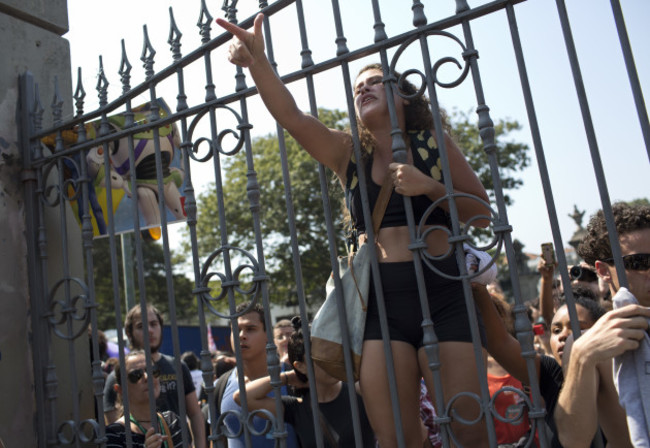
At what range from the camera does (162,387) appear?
5.28 meters

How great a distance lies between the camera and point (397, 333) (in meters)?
2.55

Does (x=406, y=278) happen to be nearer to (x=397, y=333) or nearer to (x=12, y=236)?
(x=397, y=333)

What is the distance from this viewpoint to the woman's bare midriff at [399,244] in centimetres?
261

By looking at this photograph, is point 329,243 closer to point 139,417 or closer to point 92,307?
point 92,307

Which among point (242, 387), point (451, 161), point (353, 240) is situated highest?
point (451, 161)

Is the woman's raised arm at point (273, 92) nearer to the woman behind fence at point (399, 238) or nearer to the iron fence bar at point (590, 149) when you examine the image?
the woman behind fence at point (399, 238)

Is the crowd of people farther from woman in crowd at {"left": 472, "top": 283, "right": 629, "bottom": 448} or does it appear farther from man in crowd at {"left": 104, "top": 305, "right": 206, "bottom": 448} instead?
man in crowd at {"left": 104, "top": 305, "right": 206, "bottom": 448}

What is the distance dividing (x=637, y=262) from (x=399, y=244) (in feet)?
2.80

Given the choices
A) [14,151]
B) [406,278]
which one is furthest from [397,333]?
[14,151]

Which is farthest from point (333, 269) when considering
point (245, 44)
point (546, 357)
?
point (546, 357)

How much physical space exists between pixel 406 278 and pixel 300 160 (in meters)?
21.4

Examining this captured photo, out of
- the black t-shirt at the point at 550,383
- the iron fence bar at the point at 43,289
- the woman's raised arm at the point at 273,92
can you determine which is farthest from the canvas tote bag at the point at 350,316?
the iron fence bar at the point at 43,289

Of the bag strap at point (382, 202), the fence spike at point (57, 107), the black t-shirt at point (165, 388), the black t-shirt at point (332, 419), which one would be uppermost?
the fence spike at point (57, 107)

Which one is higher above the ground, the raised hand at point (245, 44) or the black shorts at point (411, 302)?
the raised hand at point (245, 44)
